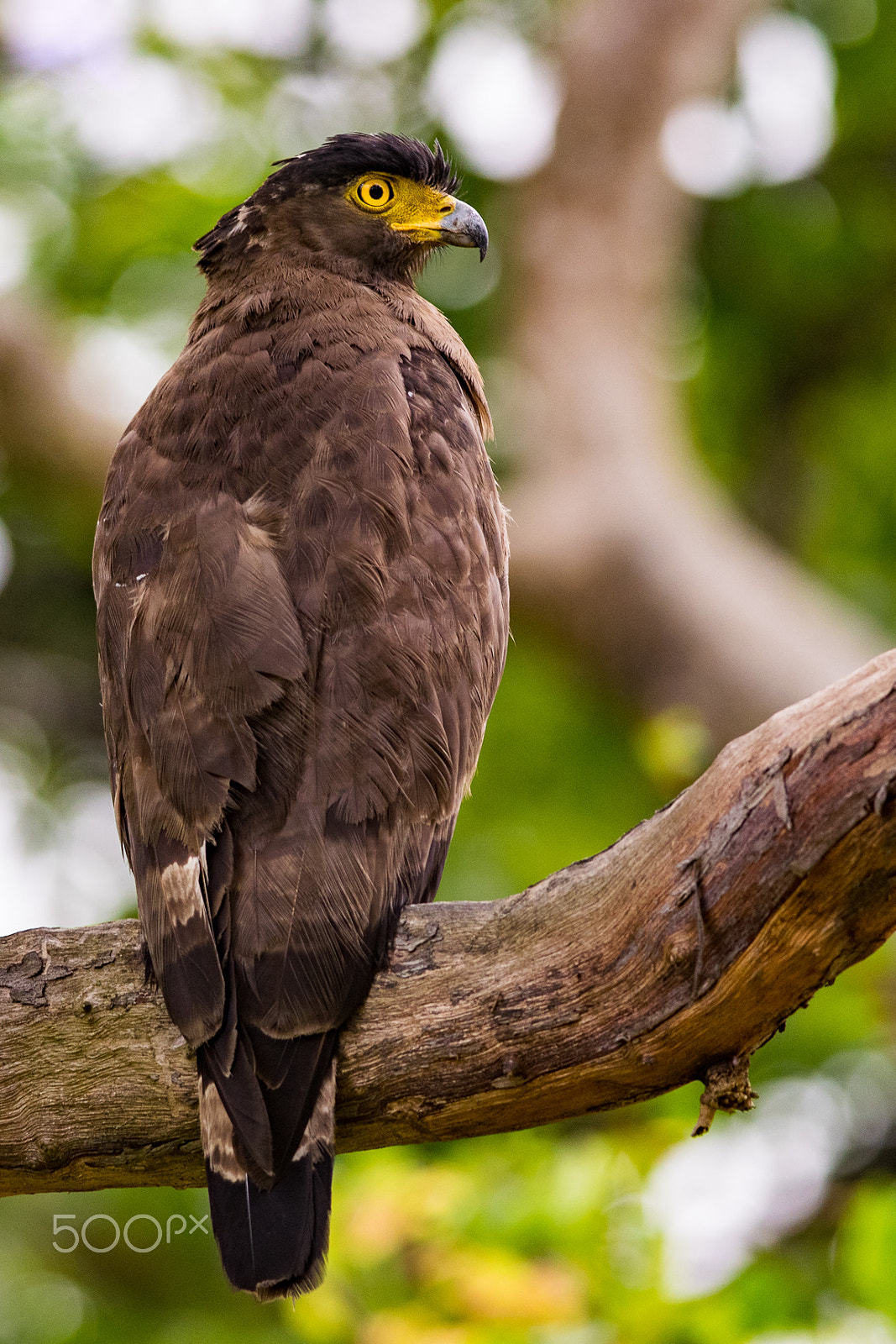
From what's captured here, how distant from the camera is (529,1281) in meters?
3.66

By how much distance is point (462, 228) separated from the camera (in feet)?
13.4

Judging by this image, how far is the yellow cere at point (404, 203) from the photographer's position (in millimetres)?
4078

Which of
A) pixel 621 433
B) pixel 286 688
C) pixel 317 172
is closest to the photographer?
pixel 286 688

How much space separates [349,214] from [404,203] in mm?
173

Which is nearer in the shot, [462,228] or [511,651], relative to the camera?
[462,228]

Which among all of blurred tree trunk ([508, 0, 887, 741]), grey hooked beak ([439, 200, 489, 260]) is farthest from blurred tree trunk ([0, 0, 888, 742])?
grey hooked beak ([439, 200, 489, 260])

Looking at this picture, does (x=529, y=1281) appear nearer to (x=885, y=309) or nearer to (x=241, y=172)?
(x=241, y=172)

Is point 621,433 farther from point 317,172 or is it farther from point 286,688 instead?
point 286,688

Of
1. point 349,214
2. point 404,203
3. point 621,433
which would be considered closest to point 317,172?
point 349,214

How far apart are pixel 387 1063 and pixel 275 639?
832 mm
